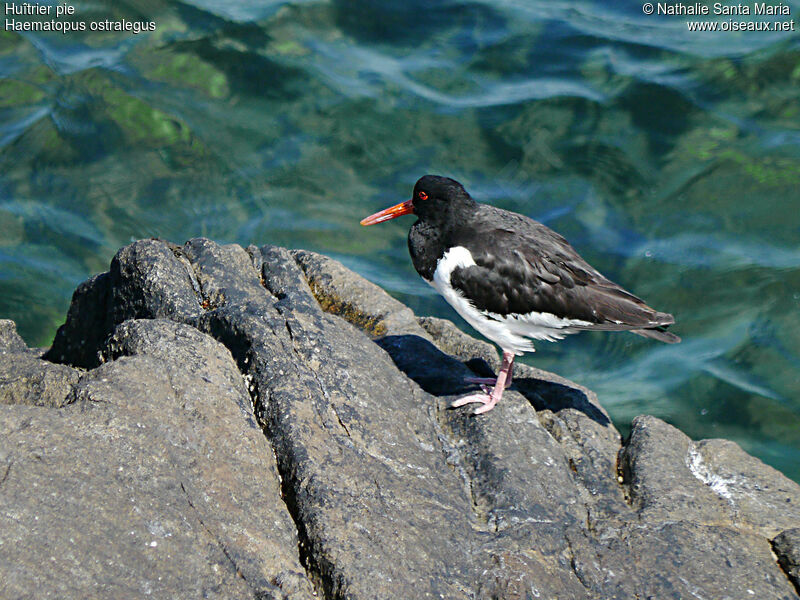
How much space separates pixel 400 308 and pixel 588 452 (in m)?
2.05

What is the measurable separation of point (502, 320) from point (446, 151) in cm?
562

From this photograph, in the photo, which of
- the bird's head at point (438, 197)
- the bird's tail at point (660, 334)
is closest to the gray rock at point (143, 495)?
the bird's head at point (438, 197)

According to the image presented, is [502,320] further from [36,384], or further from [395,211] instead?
[36,384]

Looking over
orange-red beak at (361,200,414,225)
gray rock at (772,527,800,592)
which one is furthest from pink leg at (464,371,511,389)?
gray rock at (772,527,800,592)

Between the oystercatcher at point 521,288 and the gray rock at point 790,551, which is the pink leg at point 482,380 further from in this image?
the gray rock at point 790,551

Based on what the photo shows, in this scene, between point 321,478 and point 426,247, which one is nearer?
point 321,478

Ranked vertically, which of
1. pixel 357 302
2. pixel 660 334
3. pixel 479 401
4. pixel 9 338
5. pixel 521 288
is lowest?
pixel 9 338

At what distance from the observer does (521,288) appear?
206 inches

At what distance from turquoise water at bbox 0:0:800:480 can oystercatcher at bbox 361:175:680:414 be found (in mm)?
2564

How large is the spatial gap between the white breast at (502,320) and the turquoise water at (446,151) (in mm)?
2569

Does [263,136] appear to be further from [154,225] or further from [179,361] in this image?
[179,361]

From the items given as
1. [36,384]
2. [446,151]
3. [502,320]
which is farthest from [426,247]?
Answer: [446,151]

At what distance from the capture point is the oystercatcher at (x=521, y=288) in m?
5.23

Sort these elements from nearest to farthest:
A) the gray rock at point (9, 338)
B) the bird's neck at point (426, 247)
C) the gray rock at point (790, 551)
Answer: the gray rock at point (790, 551) < the bird's neck at point (426, 247) < the gray rock at point (9, 338)
